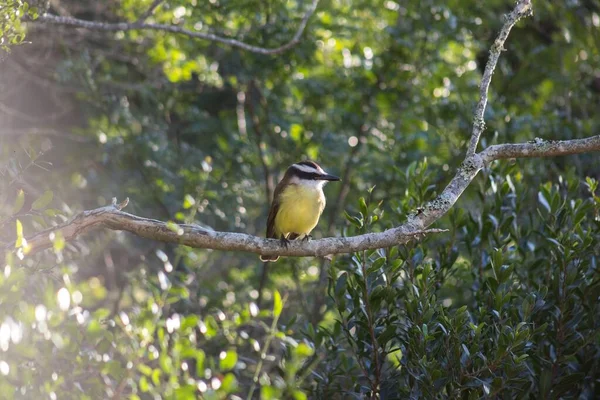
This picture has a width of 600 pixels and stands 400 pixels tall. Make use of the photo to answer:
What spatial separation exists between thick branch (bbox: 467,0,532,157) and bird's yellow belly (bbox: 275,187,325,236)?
1801mm

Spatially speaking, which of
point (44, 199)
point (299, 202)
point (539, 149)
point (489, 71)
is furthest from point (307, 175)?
point (44, 199)

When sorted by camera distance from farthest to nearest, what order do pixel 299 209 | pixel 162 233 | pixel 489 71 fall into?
pixel 299 209
pixel 489 71
pixel 162 233

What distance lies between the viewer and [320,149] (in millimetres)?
8977

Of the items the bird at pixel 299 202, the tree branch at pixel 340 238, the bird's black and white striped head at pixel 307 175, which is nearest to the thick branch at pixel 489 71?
the tree branch at pixel 340 238

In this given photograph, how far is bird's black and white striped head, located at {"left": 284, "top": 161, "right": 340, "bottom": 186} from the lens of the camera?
6.67m

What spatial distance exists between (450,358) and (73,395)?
89.7 inches

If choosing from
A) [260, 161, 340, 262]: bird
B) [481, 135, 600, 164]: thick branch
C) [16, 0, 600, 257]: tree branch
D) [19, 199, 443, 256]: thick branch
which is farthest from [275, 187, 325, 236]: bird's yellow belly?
[481, 135, 600, 164]: thick branch

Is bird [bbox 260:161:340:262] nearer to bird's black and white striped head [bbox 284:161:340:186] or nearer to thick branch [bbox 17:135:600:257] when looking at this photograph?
bird's black and white striped head [bbox 284:161:340:186]

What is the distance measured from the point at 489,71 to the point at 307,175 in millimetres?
2170

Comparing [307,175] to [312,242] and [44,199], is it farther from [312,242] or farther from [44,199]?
[44,199]

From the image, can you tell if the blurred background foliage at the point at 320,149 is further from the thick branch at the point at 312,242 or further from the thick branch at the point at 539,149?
the thick branch at the point at 539,149

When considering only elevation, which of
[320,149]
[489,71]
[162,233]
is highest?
[489,71]

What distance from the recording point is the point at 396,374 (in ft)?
17.4

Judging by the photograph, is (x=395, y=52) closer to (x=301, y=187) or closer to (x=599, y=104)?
(x=599, y=104)
